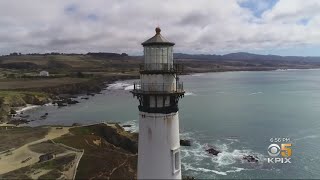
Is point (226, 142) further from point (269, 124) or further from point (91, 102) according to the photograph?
point (91, 102)

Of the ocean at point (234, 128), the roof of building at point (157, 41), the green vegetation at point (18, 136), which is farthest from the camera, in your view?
the green vegetation at point (18, 136)

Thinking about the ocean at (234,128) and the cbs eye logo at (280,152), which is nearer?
the ocean at (234,128)

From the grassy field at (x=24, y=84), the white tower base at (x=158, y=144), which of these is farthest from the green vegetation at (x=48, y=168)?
the grassy field at (x=24, y=84)

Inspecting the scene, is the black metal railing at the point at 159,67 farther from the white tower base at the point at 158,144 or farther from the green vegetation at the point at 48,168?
the green vegetation at the point at 48,168

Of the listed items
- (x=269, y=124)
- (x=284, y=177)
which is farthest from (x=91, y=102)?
(x=284, y=177)

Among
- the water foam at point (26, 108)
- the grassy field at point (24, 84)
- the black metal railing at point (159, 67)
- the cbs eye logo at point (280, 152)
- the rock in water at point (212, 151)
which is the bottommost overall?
the cbs eye logo at point (280, 152)
